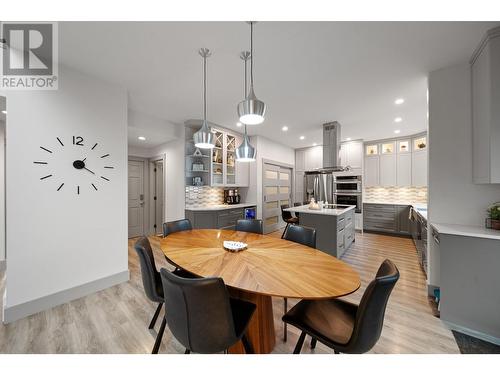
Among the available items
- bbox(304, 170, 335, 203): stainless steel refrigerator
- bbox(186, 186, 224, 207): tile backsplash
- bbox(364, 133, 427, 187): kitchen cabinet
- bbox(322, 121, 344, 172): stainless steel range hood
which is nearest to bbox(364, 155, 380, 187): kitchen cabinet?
bbox(364, 133, 427, 187): kitchen cabinet

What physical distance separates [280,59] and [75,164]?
8.68ft

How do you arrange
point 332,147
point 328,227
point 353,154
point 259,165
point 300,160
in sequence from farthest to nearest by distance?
point 300,160, point 353,154, point 259,165, point 332,147, point 328,227

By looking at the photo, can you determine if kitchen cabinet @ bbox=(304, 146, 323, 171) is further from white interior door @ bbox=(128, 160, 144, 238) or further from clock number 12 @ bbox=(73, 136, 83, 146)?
clock number 12 @ bbox=(73, 136, 83, 146)

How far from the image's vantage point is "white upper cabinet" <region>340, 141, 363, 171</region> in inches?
222

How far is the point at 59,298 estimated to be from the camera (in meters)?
2.18

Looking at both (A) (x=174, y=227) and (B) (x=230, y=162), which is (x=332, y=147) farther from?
(A) (x=174, y=227)

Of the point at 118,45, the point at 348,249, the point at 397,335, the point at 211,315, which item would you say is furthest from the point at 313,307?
the point at 348,249

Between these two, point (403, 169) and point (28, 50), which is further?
point (403, 169)

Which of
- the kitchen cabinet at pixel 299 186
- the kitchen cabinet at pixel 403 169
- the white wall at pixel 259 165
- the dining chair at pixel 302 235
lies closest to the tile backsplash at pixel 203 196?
the white wall at pixel 259 165

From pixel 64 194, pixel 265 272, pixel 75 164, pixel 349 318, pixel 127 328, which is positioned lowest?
pixel 127 328

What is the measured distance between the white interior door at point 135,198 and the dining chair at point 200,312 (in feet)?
15.0

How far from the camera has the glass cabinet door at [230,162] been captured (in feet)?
15.6

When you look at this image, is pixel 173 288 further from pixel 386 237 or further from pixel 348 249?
pixel 386 237

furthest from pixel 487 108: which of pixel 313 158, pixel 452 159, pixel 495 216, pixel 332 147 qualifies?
pixel 313 158
